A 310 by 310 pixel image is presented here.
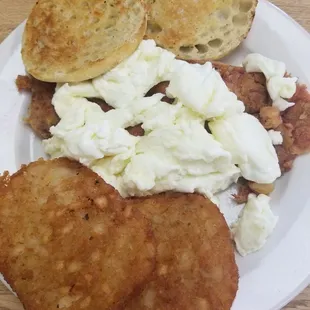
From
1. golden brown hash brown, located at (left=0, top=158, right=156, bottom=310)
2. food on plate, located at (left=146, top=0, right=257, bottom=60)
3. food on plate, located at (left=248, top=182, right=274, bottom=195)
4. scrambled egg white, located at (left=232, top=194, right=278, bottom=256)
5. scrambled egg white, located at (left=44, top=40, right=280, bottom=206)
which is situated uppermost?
food on plate, located at (left=146, top=0, right=257, bottom=60)

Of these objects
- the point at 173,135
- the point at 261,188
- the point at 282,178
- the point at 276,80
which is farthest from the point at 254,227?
the point at 276,80

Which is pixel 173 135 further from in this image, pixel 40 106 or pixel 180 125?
pixel 40 106

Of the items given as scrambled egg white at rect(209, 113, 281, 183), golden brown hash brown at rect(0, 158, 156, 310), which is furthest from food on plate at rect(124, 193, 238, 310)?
scrambled egg white at rect(209, 113, 281, 183)

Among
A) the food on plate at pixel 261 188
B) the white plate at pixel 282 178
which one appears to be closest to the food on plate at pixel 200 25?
the white plate at pixel 282 178

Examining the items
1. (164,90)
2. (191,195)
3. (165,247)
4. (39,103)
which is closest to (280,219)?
(191,195)

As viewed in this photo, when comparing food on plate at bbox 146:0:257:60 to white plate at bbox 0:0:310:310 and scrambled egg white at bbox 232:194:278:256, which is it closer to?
white plate at bbox 0:0:310:310

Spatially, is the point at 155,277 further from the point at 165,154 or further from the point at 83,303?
the point at 165,154
